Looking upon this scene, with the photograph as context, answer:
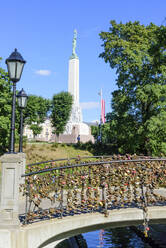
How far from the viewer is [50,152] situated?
35.7 metres

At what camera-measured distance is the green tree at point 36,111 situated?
5856 centimetres

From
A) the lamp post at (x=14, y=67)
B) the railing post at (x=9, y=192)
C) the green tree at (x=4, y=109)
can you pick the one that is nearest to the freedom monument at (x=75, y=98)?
the green tree at (x=4, y=109)

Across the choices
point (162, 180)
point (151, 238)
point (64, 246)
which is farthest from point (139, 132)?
point (162, 180)

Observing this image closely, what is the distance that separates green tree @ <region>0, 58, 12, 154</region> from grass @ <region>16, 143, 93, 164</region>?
18.0ft

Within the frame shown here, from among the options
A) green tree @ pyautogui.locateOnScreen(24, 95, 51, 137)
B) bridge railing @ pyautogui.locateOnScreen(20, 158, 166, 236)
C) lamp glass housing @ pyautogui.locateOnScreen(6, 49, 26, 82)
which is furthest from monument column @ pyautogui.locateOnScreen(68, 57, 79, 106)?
lamp glass housing @ pyautogui.locateOnScreen(6, 49, 26, 82)

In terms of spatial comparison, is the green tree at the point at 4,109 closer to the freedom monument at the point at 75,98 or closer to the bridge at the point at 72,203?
the bridge at the point at 72,203

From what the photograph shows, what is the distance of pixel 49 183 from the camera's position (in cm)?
732

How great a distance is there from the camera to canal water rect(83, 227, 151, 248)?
1292cm

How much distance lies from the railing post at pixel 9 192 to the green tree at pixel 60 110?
184 feet

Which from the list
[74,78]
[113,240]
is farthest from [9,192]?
[74,78]

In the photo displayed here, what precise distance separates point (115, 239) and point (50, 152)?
22.8 m

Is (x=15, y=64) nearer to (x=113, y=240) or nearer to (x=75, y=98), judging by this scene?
(x=113, y=240)

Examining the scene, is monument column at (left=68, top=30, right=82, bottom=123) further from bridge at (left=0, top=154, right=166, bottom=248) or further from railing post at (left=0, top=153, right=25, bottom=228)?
railing post at (left=0, top=153, right=25, bottom=228)

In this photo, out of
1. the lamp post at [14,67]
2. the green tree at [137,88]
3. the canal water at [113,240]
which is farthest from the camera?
the green tree at [137,88]
